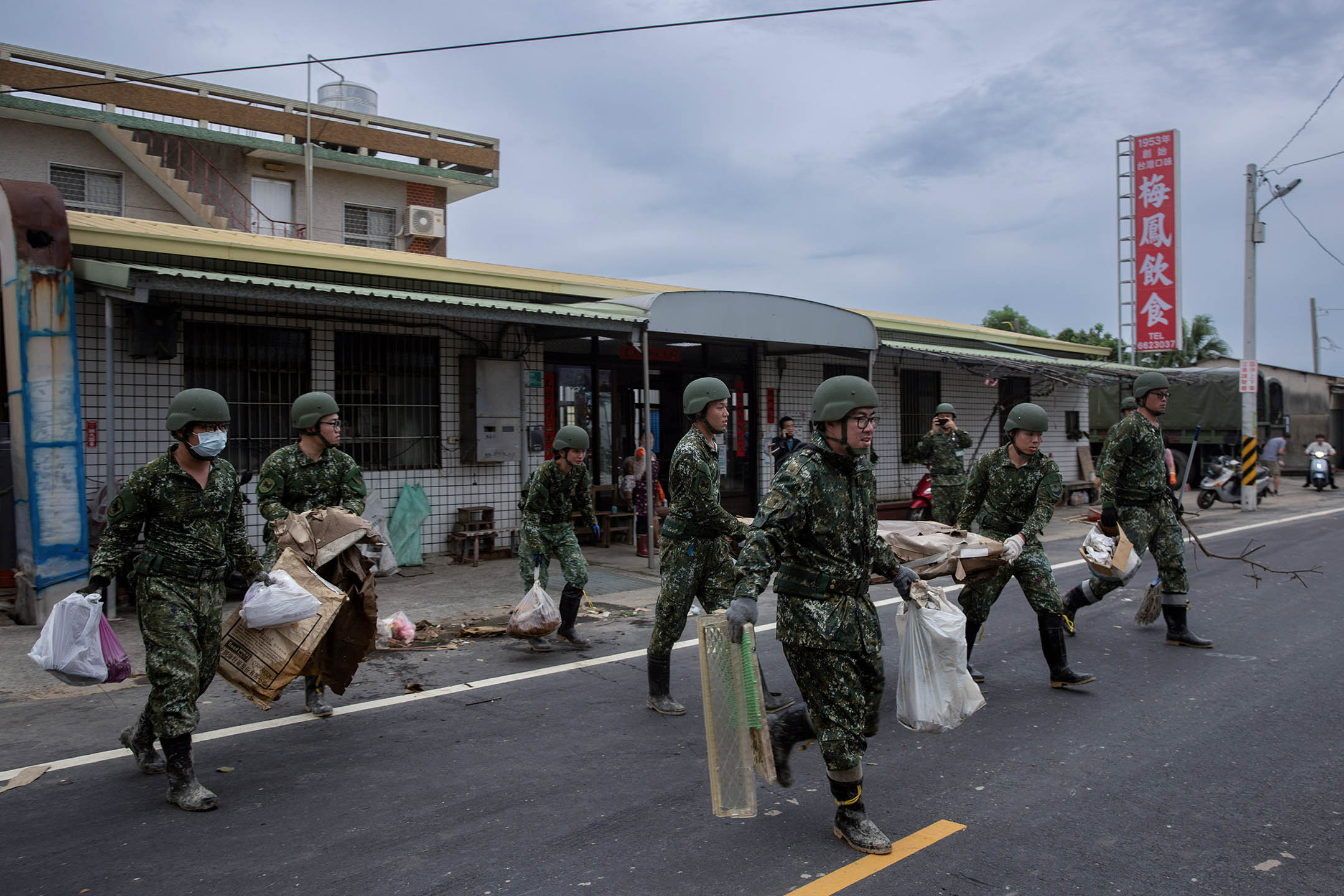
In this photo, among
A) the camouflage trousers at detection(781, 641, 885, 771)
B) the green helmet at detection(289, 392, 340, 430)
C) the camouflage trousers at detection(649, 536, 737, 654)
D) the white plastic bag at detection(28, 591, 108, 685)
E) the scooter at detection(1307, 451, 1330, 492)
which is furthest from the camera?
the scooter at detection(1307, 451, 1330, 492)

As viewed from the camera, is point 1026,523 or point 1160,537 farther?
point 1160,537

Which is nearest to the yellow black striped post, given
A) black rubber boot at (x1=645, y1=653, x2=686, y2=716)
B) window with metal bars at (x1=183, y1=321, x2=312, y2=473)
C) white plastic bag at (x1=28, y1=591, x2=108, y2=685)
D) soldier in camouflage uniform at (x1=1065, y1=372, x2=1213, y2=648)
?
soldier in camouflage uniform at (x1=1065, y1=372, x2=1213, y2=648)

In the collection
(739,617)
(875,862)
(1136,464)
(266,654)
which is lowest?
(875,862)

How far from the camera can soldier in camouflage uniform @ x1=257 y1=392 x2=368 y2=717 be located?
5.57m

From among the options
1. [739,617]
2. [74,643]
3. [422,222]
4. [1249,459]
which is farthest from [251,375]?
[1249,459]

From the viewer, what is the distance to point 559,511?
23.0 ft

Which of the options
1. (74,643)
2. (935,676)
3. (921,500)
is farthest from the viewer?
(921,500)

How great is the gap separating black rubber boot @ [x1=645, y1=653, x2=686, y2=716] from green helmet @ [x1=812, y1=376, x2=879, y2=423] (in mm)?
2268

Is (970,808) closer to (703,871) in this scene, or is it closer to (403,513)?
(703,871)

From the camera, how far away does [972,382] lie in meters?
18.7

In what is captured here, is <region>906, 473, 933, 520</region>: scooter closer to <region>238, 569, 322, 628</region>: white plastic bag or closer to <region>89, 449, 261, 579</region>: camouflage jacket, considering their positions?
<region>238, 569, 322, 628</region>: white plastic bag

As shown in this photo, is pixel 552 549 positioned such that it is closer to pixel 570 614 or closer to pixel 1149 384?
pixel 570 614

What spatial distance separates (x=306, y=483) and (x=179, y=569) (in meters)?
1.34

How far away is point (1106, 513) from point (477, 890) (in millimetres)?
5259
